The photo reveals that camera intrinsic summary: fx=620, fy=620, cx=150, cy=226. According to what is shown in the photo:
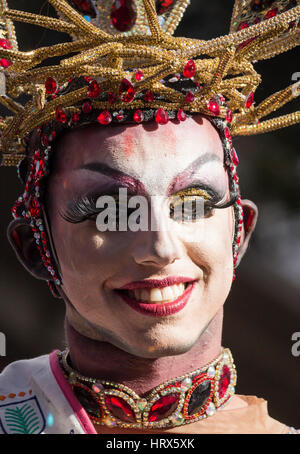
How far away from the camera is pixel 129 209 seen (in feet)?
4.99

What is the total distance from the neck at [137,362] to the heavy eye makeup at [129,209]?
335 mm

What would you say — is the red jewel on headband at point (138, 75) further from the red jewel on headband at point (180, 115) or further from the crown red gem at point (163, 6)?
the crown red gem at point (163, 6)

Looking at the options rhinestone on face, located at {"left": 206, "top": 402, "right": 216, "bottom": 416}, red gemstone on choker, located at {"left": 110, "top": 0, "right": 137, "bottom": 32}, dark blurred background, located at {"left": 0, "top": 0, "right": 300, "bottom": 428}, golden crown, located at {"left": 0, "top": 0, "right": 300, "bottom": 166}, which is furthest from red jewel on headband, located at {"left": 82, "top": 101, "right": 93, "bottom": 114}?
dark blurred background, located at {"left": 0, "top": 0, "right": 300, "bottom": 428}

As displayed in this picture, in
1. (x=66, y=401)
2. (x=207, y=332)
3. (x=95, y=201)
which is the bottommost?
(x=66, y=401)

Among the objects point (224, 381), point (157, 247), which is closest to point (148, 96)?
point (157, 247)

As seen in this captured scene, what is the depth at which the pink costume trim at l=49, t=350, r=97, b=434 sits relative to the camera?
1.63 meters

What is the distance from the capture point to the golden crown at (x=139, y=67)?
4.93 ft

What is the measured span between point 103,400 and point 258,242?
46.7 inches

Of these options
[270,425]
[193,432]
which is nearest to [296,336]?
[270,425]

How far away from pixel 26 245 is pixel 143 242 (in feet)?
A: 1.58

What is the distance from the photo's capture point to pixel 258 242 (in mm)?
2602

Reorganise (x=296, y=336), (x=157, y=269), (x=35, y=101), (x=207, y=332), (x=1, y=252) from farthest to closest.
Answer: (x=1, y=252), (x=296, y=336), (x=207, y=332), (x=35, y=101), (x=157, y=269)

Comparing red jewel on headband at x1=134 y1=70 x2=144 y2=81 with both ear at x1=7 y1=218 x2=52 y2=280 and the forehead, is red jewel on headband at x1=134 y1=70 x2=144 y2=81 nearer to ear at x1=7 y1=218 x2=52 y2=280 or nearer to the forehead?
the forehead

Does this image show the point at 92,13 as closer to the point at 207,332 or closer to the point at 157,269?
the point at 157,269
